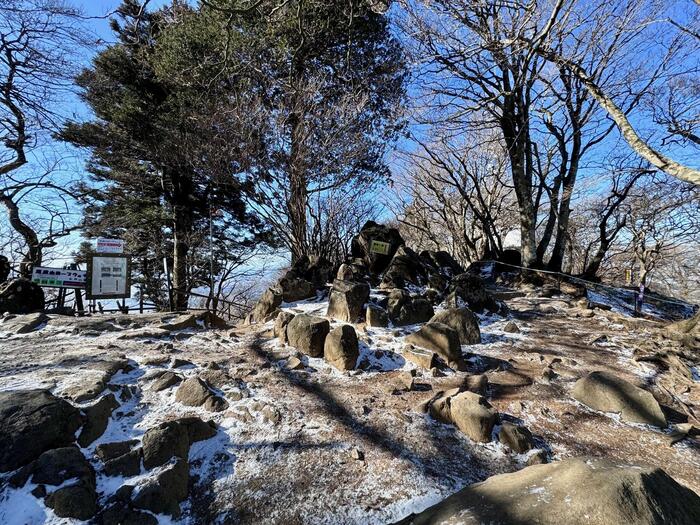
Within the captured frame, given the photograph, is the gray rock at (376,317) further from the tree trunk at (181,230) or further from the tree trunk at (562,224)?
the tree trunk at (181,230)

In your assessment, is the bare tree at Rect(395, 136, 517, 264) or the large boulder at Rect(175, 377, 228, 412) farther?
the bare tree at Rect(395, 136, 517, 264)

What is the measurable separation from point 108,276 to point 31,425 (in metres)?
4.79

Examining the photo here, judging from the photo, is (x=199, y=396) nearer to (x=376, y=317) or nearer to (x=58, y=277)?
(x=376, y=317)

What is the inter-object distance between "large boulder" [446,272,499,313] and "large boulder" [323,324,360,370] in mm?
2511

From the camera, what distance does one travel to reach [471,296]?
18.6 ft

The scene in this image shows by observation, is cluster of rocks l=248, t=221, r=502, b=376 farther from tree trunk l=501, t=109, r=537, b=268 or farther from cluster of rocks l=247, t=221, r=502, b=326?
tree trunk l=501, t=109, r=537, b=268

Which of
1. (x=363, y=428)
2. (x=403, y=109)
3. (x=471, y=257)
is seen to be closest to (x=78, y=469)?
(x=363, y=428)

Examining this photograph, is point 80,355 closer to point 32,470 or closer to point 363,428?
point 32,470

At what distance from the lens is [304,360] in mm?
3814

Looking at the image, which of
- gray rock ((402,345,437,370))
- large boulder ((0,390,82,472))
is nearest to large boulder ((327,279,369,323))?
gray rock ((402,345,437,370))

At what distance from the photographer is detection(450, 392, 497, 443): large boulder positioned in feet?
8.13

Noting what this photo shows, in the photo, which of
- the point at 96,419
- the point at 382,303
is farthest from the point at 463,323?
the point at 96,419

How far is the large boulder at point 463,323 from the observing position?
14.2 ft

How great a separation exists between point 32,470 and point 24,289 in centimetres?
637
